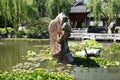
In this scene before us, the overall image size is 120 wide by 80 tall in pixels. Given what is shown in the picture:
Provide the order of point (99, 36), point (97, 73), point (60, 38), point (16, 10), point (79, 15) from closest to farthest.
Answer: point (97, 73)
point (60, 38)
point (99, 36)
point (16, 10)
point (79, 15)

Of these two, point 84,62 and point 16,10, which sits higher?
point 16,10

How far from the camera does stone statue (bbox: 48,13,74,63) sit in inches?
687

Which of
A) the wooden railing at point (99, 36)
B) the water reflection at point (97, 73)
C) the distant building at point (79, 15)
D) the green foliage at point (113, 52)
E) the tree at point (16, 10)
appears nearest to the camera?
the water reflection at point (97, 73)

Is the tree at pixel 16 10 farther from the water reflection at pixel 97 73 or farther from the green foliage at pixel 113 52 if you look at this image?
the water reflection at pixel 97 73

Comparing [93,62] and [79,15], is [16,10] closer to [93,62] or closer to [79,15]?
[79,15]

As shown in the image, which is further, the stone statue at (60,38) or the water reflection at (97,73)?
the stone statue at (60,38)

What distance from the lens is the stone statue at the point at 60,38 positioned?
57.2ft

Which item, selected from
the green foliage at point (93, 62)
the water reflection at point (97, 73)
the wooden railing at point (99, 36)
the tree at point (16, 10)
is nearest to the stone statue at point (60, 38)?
the green foliage at point (93, 62)

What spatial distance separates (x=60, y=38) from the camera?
57.6ft

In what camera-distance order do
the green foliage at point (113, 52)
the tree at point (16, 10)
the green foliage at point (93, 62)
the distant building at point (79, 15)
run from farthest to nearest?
the distant building at point (79, 15) < the tree at point (16, 10) < the green foliage at point (113, 52) < the green foliage at point (93, 62)

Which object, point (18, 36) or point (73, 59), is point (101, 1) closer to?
point (18, 36)

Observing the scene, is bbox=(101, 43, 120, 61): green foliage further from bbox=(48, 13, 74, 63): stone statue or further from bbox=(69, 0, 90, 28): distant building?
bbox=(69, 0, 90, 28): distant building

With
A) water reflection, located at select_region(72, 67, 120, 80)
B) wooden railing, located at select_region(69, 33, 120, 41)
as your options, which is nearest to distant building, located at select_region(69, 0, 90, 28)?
wooden railing, located at select_region(69, 33, 120, 41)

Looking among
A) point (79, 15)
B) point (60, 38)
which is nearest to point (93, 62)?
point (60, 38)
